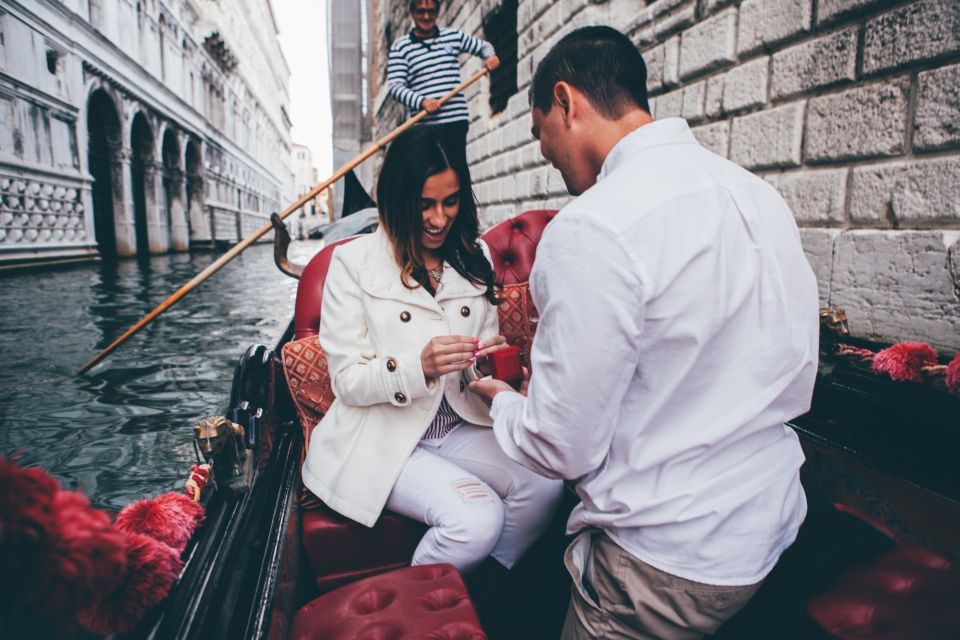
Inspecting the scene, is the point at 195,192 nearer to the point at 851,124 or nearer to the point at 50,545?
the point at 851,124

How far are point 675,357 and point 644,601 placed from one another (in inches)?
17.6

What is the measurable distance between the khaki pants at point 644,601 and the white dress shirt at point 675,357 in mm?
26

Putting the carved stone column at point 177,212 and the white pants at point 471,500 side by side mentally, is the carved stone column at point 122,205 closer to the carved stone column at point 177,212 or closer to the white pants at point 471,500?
the carved stone column at point 177,212

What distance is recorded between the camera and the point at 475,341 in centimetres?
145

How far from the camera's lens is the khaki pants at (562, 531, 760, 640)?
37.9 inches

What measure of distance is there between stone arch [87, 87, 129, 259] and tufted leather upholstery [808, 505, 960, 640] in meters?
18.2

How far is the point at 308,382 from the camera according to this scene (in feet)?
6.31

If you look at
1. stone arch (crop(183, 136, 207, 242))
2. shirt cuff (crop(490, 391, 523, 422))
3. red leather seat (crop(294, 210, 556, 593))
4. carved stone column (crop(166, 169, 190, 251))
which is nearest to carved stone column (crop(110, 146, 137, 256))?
carved stone column (crop(166, 169, 190, 251))

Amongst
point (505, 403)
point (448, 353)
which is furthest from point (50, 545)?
point (448, 353)

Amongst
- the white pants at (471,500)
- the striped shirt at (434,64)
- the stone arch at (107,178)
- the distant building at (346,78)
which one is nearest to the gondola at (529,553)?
the white pants at (471,500)

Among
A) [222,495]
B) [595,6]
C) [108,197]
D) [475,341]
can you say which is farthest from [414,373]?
[108,197]

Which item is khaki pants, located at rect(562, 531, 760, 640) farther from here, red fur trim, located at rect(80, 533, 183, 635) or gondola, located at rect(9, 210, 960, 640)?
red fur trim, located at rect(80, 533, 183, 635)

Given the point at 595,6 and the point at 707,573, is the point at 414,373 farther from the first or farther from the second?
the point at 595,6

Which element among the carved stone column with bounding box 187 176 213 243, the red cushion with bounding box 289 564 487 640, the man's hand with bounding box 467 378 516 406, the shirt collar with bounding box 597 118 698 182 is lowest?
the red cushion with bounding box 289 564 487 640
